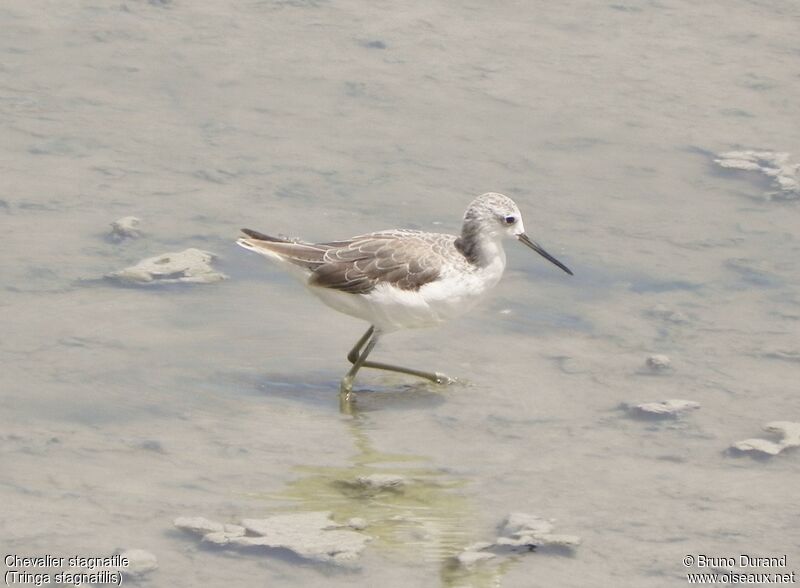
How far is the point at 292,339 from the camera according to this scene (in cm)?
913

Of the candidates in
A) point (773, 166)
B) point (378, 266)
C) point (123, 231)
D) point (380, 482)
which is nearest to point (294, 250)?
point (378, 266)

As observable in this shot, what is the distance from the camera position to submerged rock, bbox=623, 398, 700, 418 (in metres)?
8.24

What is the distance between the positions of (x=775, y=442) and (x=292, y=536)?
2804 millimetres

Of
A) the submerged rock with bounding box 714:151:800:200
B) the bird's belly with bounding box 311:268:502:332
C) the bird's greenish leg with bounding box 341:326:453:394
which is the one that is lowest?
the bird's greenish leg with bounding box 341:326:453:394

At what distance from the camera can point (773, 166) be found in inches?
452

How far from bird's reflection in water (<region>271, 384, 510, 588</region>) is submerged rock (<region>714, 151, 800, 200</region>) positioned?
464 centimetres

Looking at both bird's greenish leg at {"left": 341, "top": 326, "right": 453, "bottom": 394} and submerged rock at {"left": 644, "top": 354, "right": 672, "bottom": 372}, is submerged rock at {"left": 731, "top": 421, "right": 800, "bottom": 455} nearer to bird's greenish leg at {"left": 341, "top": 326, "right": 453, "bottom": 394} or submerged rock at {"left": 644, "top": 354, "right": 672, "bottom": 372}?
submerged rock at {"left": 644, "top": 354, "right": 672, "bottom": 372}

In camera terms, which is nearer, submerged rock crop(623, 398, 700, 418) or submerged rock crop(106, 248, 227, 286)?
submerged rock crop(623, 398, 700, 418)

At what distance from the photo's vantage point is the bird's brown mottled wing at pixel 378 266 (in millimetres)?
8594

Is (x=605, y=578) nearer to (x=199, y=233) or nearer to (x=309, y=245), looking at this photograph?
(x=309, y=245)

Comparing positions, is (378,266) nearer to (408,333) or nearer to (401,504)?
(408,333)

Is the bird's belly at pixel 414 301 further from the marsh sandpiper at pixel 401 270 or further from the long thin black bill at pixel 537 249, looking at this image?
the long thin black bill at pixel 537 249

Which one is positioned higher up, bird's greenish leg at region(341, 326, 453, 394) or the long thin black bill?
the long thin black bill

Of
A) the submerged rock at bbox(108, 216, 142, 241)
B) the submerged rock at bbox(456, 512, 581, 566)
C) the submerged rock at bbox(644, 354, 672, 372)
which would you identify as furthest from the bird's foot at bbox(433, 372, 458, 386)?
the submerged rock at bbox(108, 216, 142, 241)
